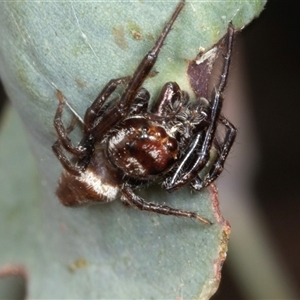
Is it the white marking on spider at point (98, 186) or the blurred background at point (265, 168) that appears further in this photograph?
the blurred background at point (265, 168)

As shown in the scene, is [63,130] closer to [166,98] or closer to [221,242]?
[166,98]

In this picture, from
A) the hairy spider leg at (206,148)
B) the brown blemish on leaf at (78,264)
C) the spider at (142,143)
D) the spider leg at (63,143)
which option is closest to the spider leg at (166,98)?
the spider at (142,143)

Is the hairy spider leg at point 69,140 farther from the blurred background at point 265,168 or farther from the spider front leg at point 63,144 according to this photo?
the blurred background at point 265,168

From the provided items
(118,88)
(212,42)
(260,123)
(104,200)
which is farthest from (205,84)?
(260,123)

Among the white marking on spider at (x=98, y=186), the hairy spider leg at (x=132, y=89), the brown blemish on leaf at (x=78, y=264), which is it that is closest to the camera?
the hairy spider leg at (x=132, y=89)

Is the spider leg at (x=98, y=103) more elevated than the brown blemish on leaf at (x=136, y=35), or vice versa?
the brown blemish on leaf at (x=136, y=35)

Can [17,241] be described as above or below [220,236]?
below

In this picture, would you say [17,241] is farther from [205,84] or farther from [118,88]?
[205,84]

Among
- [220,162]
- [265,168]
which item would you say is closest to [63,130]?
[220,162]
